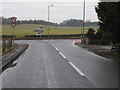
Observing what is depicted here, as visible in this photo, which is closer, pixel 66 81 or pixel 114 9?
pixel 66 81

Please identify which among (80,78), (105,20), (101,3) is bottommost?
(80,78)

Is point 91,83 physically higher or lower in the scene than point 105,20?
lower

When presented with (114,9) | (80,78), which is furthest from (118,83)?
(114,9)

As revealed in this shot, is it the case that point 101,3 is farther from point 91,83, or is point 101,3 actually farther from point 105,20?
point 91,83

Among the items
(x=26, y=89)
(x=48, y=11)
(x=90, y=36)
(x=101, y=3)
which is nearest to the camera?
(x=26, y=89)

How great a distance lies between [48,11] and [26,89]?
65617 mm

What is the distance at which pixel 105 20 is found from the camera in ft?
58.7

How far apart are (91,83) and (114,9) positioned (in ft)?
31.2

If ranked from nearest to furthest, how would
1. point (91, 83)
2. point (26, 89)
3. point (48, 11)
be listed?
point (26, 89) < point (91, 83) < point (48, 11)

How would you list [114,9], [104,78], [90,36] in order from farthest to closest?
[90,36] < [114,9] < [104,78]

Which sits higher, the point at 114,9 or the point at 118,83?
the point at 114,9

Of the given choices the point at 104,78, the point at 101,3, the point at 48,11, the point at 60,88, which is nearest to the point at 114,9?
the point at 101,3

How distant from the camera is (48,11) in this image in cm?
7250

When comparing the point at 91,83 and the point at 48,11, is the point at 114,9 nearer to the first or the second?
the point at 91,83
